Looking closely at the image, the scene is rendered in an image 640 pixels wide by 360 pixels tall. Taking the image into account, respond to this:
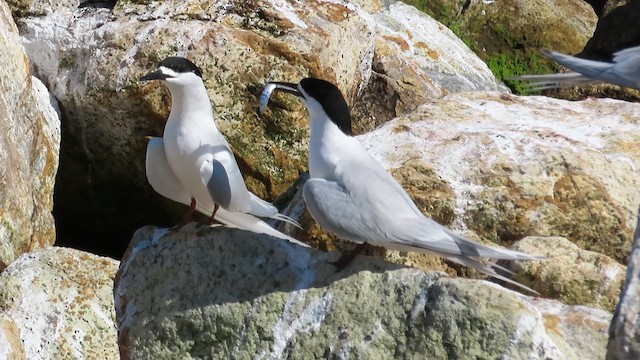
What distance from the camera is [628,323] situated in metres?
4.05

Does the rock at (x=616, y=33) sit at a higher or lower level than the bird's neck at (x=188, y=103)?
lower

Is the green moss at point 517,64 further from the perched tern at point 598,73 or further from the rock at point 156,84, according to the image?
the perched tern at point 598,73

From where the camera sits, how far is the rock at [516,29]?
13.6 meters

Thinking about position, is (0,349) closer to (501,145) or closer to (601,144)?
(501,145)

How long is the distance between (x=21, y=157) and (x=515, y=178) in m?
3.44

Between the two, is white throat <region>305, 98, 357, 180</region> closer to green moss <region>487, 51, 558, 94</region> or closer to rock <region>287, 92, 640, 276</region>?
rock <region>287, 92, 640, 276</region>

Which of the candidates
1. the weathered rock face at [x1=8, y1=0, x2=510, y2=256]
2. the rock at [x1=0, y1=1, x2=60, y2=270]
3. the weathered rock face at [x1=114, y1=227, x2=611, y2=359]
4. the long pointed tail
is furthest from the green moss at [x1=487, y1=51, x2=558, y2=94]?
the weathered rock face at [x1=114, y1=227, x2=611, y2=359]

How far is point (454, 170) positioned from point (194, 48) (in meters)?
2.57

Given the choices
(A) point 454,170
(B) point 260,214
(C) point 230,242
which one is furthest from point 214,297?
(A) point 454,170

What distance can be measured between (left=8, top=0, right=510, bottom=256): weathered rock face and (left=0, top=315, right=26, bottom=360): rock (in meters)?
2.45

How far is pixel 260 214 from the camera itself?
20.9 feet

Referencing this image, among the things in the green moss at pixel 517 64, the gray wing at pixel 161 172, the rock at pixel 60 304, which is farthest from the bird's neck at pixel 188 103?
the green moss at pixel 517 64

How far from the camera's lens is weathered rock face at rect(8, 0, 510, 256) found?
8508 mm

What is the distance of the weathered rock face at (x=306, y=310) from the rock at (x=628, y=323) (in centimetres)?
64
